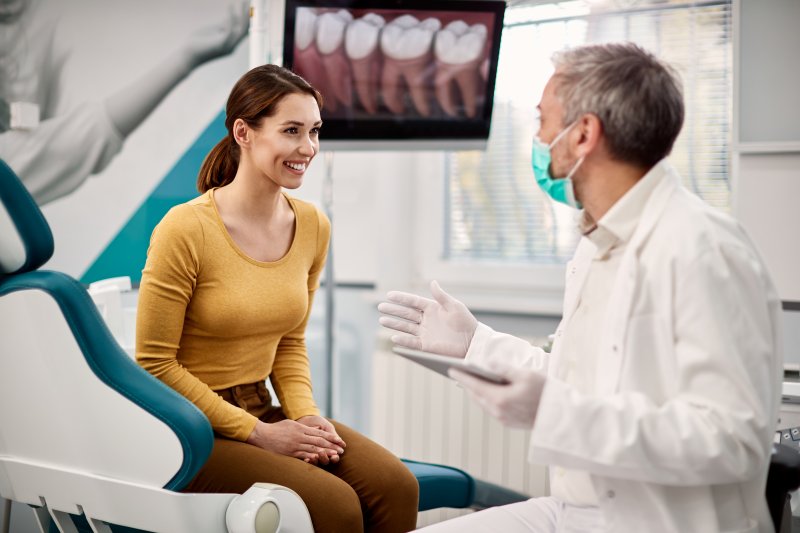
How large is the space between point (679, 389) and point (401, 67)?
1799mm

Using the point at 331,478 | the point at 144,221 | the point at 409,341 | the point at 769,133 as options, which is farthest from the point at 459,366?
the point at 144,221

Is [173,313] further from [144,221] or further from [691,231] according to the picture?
[144,221]

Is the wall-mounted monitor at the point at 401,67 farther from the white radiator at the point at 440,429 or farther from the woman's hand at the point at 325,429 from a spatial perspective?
the woman's hand at the point at 325,429

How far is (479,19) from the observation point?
102 inches

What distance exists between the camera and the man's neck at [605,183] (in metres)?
1.25

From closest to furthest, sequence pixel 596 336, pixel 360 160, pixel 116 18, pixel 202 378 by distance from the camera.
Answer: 1. pixel 596 336
2. pixel 202 378
3. pixel 116 18
4. pixel 360 160

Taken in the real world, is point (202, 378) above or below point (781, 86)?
below

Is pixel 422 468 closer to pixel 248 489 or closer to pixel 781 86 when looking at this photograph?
pixel 248 489

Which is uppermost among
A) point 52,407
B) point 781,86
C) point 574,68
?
point 781,86

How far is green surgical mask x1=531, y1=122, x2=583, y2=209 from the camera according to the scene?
1.29m

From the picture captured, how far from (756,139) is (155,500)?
84.1 inches

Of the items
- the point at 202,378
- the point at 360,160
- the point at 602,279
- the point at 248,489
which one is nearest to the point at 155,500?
the point at 248,489

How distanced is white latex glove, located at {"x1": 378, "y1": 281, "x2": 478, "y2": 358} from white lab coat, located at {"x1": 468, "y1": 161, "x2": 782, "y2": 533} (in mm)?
440

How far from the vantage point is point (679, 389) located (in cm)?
109
